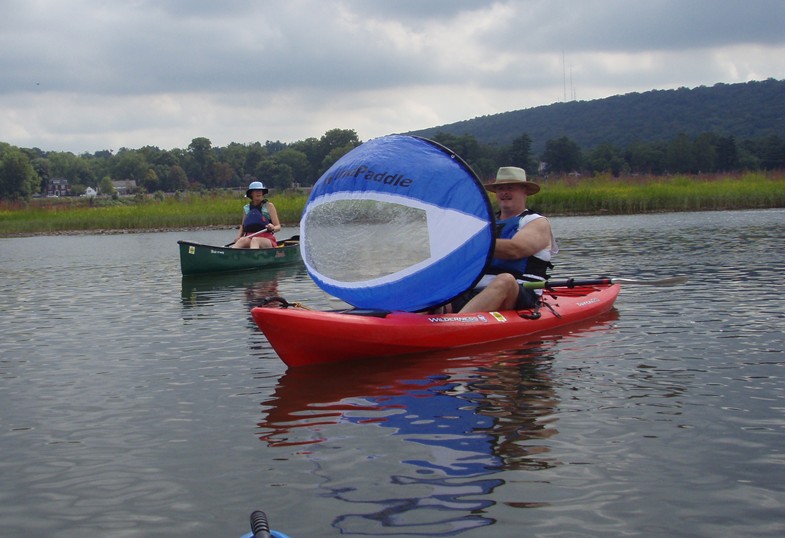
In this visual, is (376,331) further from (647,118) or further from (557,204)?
(647,118)

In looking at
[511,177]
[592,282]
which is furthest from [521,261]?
[592,282]

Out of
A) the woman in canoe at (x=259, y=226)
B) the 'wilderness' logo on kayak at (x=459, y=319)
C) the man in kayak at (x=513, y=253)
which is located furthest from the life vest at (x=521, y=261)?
the woman in canoe at (x=259, y=226)

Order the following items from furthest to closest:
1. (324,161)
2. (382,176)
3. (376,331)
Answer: (324,161) → (382,176) → (376,331)

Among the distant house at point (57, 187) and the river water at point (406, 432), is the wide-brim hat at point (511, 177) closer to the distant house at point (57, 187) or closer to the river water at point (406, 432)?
the river water at point (406, 432)

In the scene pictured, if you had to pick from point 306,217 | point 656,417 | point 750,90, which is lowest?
point 656,417

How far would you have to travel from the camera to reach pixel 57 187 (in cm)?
16175

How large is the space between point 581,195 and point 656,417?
30.7m

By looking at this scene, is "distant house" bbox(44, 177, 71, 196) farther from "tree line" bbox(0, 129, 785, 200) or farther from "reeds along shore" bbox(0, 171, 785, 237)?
"reeds along shore" bbox(0, 171, 785, 237)

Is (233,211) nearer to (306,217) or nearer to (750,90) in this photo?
(306,217)

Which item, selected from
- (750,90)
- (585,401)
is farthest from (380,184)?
(750,90)

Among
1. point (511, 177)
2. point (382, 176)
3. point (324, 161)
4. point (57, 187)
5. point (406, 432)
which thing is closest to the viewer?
point (406, 432)

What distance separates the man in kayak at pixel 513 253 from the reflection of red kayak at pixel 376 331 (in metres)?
0.16

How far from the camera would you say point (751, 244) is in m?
19.1

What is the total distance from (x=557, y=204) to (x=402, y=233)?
2863 cm
